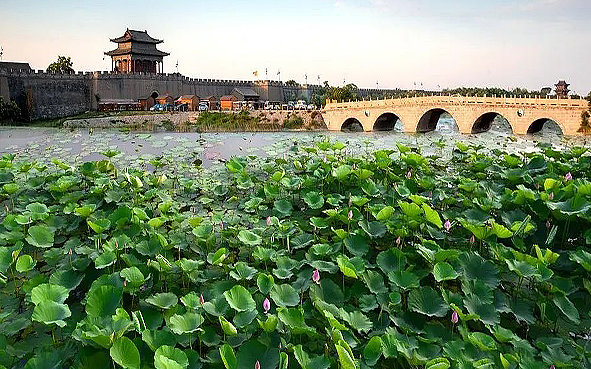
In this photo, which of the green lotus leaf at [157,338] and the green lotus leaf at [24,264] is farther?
the green lotus leaf at [24,264]

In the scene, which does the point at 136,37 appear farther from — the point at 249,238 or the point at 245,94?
the point at 249,238

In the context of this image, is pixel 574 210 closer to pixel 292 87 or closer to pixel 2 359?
pixel 2 359

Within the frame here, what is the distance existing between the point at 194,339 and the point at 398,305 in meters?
1.08

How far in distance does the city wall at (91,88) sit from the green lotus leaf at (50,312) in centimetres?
3070

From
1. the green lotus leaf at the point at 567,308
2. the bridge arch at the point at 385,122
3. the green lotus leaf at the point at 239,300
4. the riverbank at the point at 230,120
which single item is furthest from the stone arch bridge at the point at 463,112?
the green lotus leaf at the point at 239,300

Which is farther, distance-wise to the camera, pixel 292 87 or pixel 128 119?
pixel 292 87

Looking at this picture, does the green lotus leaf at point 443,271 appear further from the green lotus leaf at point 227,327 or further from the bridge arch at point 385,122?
the bridge arch at point 385,122

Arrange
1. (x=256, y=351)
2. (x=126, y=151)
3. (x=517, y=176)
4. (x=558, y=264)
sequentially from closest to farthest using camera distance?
(x=256, y=351) < (x=558, y=264) < (x=517, y=176) < (x=126, y=151)

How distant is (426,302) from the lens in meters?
2.45

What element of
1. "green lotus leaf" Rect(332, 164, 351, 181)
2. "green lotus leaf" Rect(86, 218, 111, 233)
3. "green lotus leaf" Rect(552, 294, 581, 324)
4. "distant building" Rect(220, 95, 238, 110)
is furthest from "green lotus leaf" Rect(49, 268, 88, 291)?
"distant building" Rect(220, 95, 238, 110)

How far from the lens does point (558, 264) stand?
2988 millimetres

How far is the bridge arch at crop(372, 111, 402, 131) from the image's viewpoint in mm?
27591

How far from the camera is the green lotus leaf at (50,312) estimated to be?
2072 millimetres

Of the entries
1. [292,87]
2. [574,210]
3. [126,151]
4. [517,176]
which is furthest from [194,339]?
[292,87]
